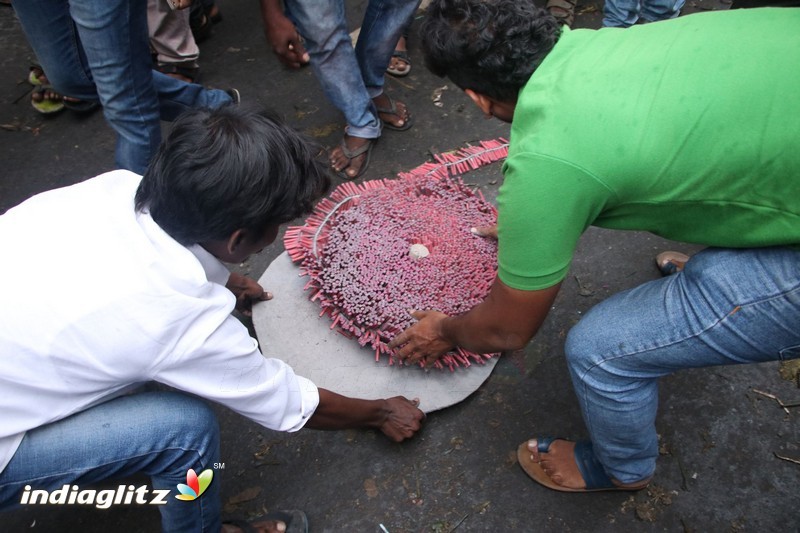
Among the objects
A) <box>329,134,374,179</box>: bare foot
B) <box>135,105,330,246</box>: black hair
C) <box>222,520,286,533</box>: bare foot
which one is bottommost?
<box>222,520,286,533</box>: bare foot

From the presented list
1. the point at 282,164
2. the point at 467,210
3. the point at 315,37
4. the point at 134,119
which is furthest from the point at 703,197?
the point at 134,119

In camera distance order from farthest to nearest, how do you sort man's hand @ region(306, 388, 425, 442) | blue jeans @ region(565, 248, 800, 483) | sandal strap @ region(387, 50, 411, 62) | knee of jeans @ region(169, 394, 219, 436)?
sandal strap @ region(387, 50, 411, 62), man's hand @ region(306, 388, 425, 442), knee of jeans @ region(169, 394, 219, 436), blue jeans @ region(565, 248, 800, 483)

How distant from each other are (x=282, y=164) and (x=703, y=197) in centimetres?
93

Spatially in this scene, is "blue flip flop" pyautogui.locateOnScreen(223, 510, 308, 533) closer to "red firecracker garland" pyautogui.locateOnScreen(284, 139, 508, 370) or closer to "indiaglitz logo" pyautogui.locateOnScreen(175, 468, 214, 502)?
"indiaglitz logo" pyautogui.locateOnScreen(175, 468, 214, 502)

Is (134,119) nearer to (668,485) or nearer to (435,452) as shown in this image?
(435,452)

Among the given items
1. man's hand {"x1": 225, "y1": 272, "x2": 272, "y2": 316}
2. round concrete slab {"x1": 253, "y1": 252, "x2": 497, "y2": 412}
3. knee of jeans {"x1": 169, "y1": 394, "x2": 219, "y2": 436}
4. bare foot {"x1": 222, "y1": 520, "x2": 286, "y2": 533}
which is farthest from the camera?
man's hand {"x1": 225, "y1": 272, "x2": 272, "y2": 316}

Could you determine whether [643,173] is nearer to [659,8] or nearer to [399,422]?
[399,422]

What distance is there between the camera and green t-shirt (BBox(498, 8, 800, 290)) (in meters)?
1.19

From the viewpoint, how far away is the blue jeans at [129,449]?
1.38m

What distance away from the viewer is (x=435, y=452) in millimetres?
2053

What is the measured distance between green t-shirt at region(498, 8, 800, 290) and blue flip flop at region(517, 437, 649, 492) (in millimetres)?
854

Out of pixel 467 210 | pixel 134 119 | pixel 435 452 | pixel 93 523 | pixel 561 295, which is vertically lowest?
pixel 93 523

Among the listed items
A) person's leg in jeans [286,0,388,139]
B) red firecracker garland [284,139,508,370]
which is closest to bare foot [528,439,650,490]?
red firecracker garland [284,139,508,370]

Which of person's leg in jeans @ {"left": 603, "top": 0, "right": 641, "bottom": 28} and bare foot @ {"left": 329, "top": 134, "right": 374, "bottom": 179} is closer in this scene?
bare foot @ {"left": 329, "top": 134, "right": 374, "bottom": 179}
